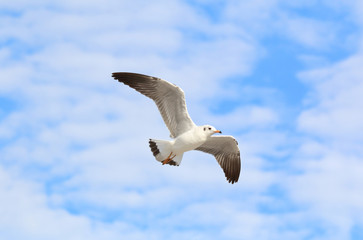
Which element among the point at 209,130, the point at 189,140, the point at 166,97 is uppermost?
the point at 166,97

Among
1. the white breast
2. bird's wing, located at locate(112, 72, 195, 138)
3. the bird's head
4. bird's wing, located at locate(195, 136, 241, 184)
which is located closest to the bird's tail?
the white breast

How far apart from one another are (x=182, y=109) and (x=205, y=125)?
3.32ft

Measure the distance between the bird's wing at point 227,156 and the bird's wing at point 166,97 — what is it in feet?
7.18

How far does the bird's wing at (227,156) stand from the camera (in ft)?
69.6

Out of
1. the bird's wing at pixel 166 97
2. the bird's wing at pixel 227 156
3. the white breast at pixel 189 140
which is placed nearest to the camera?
the bird's wing at pixel 166 97

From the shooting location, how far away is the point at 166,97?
18.8m

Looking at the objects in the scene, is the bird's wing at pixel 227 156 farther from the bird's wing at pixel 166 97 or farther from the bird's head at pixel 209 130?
the bird's wing at pixel 166 97

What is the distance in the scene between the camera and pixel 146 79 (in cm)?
1880

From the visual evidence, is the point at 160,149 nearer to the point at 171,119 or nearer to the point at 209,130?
the point at 171,119

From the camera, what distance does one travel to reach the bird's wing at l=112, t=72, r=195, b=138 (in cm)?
1859

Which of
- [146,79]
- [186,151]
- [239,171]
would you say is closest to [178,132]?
[186,151]

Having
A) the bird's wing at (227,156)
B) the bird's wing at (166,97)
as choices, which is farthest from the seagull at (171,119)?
the bird's wing at (227,156)

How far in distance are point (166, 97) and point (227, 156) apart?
3.96 metres

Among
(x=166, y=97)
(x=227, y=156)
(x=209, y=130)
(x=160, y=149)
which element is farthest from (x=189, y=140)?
(x=227, y=156)
